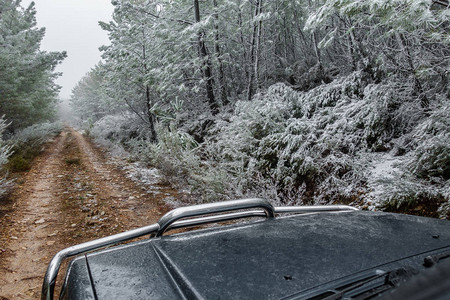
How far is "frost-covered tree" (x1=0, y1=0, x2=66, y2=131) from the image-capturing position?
464 inches

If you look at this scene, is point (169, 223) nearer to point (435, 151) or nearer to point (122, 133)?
point (435, 151)

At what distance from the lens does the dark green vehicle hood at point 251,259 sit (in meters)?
1.00

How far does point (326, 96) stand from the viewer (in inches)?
261

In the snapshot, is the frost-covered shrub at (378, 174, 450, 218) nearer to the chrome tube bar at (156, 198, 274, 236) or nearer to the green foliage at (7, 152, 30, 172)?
the chrome tube bar at (156, 198, 274, 236)

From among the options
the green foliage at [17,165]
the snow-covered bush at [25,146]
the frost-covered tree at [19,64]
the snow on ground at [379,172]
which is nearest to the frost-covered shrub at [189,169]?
the snow on ground at [379,172]

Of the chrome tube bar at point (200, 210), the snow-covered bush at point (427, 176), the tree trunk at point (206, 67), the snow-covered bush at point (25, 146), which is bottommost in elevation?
the snow-covered bush at point (427, 176)

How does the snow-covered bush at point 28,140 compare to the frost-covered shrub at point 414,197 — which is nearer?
the frost-covered shrub at point 414,197

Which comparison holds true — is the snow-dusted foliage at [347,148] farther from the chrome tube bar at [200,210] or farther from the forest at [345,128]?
the chrome tube bar at [200,210]

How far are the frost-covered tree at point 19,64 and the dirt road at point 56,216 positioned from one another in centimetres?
678

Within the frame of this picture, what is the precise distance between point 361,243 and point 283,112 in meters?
5.53

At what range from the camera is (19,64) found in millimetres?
12570

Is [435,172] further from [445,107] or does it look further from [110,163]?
[110,163]

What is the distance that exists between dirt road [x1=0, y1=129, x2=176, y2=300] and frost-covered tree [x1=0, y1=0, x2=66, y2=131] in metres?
6.78

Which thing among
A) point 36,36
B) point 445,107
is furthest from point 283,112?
point 36,36
